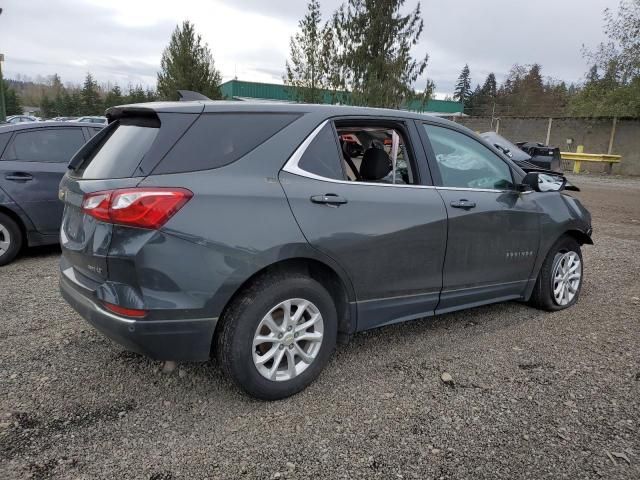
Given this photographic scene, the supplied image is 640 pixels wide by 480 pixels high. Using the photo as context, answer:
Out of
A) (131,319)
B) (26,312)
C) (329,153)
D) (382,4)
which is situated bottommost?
(26,312)

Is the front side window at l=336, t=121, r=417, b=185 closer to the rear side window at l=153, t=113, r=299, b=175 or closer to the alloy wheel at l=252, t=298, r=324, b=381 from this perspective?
the rear side window at l=153, t=113, r=299, b=175

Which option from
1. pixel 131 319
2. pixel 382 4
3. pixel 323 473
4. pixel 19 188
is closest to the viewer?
pixel 323 473

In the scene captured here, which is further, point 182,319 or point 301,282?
point 301,282

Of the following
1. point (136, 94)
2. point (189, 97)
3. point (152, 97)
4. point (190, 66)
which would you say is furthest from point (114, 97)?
point (189, 97)

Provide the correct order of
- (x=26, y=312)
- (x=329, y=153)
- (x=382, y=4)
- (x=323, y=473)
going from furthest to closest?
(x=382, y=4)
(x=26, y=312)
(x=329, y=153)
(x=323, y=473)

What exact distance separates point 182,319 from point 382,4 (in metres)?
12.4

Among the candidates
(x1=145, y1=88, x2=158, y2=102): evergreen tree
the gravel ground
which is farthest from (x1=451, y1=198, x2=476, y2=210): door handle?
(x1=145, y1=88, x2=158, y2=102): evergreen tree

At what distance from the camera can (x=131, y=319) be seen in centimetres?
253

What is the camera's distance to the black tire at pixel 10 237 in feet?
18.8

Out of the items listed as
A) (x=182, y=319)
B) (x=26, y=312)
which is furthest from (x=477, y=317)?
(x=26, y=312)

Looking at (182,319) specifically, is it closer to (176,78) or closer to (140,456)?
(140,456)

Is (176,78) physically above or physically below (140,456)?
above

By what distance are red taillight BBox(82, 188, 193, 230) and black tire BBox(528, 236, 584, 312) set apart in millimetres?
3297

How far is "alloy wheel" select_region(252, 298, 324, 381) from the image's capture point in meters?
2.84
